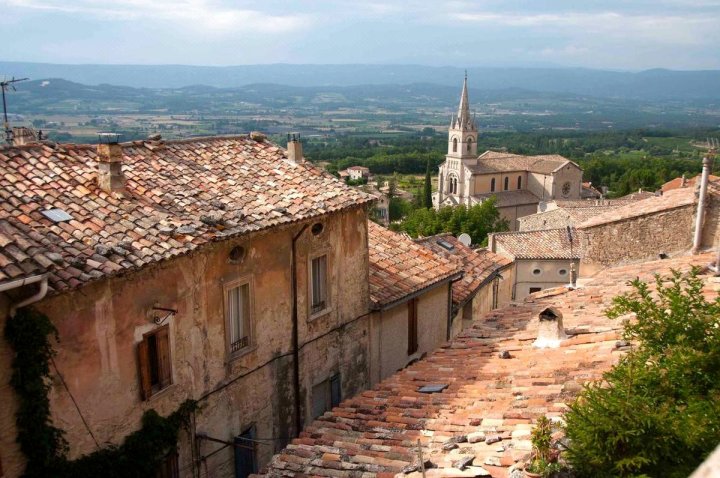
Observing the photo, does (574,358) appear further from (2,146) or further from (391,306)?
(2,146)

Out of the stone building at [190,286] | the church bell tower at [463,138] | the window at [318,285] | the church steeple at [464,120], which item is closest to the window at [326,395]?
the stone building at [190,286]

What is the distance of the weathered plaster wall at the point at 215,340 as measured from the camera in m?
9.14

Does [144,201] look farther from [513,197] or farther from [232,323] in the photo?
[513,197]

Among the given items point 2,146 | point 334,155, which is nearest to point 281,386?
point 2,146

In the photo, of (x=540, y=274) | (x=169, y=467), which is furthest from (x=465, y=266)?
(x=540, y=274)

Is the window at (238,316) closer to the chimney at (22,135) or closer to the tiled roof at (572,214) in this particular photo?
the chimney at (22,135)

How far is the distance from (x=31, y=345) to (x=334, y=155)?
17629 cm

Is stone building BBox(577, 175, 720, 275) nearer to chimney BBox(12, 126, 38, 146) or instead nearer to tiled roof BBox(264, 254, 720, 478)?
tiled roof BBox(264, 254, 720, 478)

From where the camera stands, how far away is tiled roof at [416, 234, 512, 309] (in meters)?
20.8

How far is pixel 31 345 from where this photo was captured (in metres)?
8.23

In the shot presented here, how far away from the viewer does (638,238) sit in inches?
682

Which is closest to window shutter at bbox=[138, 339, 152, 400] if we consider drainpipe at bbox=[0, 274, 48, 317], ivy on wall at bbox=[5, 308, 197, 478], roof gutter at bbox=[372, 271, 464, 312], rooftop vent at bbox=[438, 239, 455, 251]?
ivy on wall at bbox=[5, 308, 197, 478]

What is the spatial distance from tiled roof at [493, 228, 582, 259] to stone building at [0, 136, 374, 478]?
26.7 metres

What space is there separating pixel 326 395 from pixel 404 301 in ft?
10.5
